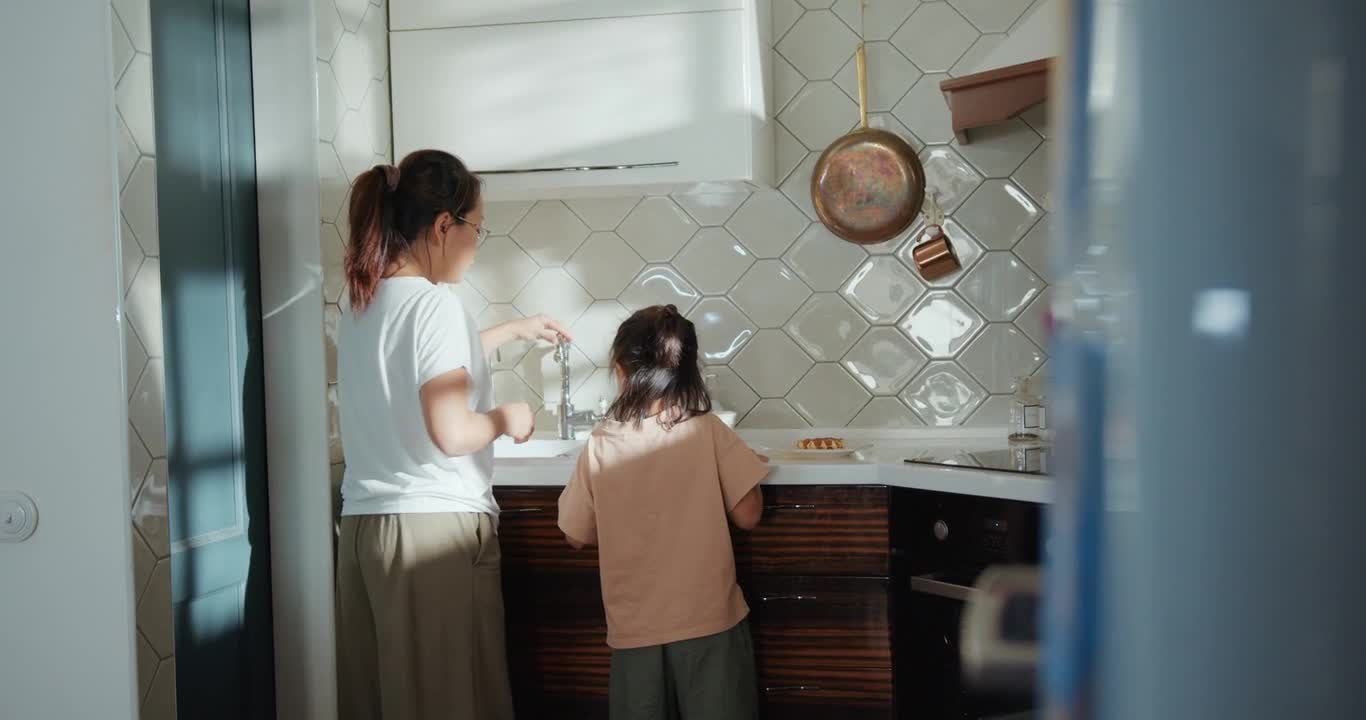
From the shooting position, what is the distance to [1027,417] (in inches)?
97.2

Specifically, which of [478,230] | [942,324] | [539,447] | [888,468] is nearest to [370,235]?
[478,230]

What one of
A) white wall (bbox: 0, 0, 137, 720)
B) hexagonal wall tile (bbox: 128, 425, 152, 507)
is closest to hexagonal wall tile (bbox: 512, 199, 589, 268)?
hexagonal wall tile (bbox: 128, 425, 152, 507)

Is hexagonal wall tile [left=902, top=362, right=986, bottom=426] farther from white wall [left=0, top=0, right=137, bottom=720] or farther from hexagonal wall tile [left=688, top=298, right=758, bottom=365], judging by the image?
white wall [left=0, top=0, right=137, bottom=720]

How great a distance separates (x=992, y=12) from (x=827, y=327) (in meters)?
0.86

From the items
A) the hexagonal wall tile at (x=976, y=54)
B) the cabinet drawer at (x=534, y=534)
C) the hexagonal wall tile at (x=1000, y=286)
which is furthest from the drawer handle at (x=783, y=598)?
the hexagonal wall tile at (x=976, y=54)

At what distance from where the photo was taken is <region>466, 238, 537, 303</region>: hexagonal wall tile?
293cm

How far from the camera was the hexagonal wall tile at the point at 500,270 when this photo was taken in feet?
9.62

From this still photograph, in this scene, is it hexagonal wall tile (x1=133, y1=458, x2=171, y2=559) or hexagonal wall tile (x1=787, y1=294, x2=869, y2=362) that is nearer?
hexagonal wall tile (x1=133, y1=458, x2=171, y2=559)

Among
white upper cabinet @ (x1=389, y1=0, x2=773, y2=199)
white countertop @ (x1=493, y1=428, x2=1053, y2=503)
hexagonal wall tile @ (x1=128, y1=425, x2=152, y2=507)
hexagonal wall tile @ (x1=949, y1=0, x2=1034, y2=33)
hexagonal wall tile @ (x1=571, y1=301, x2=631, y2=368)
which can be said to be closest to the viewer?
hexagonal wall tile @ (x1=128, y1=425, x2=152, y2=507)

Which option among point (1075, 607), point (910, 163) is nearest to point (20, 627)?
point (1075, 607)

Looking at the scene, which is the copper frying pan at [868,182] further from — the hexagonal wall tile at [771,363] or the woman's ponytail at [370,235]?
the woman's ponytail at [370,235]

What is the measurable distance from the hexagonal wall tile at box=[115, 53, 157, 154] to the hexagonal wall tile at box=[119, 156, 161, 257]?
0.03 metres

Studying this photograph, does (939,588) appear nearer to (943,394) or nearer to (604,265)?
(943,394)

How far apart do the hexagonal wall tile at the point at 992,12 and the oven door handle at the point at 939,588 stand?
135 cm
